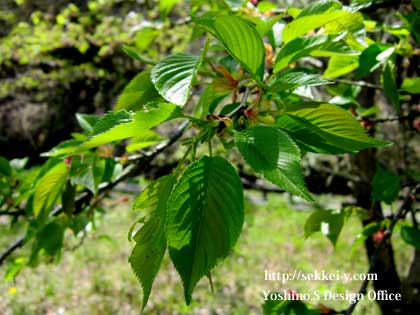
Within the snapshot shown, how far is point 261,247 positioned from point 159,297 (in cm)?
113

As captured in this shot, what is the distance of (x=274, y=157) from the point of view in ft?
1.10

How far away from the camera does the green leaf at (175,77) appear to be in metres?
0.36

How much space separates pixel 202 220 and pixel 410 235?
749mm

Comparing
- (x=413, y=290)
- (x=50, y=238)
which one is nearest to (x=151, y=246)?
(x=50, y=238)

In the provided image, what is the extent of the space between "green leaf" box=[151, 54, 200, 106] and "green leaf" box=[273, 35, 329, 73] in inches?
3.4

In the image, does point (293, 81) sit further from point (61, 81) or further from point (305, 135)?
point (61, 81)

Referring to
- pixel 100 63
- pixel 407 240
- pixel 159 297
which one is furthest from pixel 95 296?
pixel 100 63

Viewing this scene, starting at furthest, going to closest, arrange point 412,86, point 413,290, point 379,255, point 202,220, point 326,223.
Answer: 1. point 413,290
2. point 379,255
3. point 326,223
4. point 412,86
5. point 202,220

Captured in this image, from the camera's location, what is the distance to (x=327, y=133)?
39 cm

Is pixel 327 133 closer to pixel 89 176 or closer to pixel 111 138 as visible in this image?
pixel 111 138

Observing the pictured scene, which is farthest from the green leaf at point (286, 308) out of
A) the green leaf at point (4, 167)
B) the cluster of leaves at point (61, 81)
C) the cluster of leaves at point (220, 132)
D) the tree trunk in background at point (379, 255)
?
the cluster of leaves at point (61, 81)

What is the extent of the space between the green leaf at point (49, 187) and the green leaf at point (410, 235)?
68 cm

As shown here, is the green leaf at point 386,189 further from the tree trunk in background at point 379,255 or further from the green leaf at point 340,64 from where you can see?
the tree trunk in background at point 379,255

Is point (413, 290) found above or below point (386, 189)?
below
